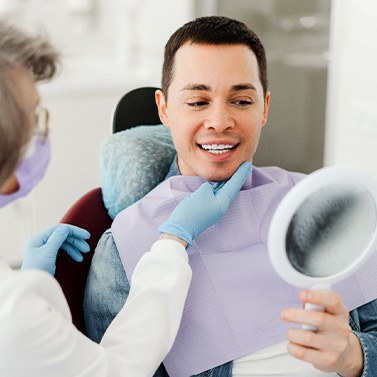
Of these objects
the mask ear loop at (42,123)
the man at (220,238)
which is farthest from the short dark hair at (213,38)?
the mask ear loop at (42,123)

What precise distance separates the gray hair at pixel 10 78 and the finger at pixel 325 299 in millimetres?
444

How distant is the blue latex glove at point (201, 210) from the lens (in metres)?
1.14

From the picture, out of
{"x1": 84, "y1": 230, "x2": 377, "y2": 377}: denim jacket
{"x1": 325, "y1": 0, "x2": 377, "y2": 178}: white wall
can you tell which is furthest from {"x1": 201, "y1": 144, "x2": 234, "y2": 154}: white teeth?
{"x1": 325, "y1": 0, "x2": 377, "y2": 178}: white wall

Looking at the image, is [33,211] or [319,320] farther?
[33,211]

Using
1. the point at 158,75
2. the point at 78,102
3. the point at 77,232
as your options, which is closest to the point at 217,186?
the point at 77,232

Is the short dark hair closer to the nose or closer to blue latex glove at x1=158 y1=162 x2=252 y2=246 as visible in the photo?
the nose

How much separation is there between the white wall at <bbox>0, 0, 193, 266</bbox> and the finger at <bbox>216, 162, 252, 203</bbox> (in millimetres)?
1799

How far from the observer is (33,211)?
311 centimetres

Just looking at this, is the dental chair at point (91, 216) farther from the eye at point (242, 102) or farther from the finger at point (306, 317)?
the finger at point (306, 317)

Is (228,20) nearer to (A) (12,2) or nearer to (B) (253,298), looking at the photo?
(B) (253,298)

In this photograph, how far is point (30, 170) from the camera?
3.06ft

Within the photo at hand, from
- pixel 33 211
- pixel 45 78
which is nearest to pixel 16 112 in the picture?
pixel 45 78

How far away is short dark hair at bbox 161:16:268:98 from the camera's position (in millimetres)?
1301

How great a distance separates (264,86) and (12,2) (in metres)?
2.28
